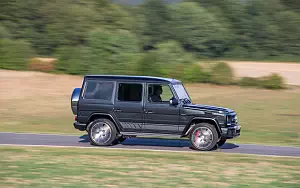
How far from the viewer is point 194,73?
3962cm

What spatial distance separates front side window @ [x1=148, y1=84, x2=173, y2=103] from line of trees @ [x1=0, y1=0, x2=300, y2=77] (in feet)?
77.5

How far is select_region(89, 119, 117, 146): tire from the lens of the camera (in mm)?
17016

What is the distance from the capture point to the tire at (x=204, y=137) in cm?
1653

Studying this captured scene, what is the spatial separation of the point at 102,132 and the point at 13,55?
2474 centimetres

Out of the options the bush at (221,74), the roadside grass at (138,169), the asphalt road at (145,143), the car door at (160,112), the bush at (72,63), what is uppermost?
the bush at (72,63)

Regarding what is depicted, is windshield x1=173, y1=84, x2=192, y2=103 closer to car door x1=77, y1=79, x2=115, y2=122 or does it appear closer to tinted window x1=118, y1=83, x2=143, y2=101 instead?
tinted window x1=118, y1=83, x2=143, y2=101

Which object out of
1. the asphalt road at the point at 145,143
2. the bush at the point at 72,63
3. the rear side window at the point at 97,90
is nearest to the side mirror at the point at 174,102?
the asphalt road at the point at 145,143

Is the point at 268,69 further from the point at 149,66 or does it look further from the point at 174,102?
the point at 174,102

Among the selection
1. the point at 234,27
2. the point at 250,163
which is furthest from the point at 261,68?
the point at 250,163

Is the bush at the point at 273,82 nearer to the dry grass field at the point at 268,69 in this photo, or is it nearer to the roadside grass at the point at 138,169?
the dry grass field at the point at 268,69

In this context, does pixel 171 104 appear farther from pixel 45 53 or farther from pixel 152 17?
pixel 152 17

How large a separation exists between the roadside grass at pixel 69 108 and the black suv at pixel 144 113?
11.4ft

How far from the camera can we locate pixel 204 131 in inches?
654

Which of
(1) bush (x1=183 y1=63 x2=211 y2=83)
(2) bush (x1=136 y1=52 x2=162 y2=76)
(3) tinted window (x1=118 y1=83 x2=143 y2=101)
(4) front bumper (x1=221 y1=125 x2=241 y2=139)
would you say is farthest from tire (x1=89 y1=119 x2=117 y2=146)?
(1) bush (x1=183 y1=63 x2=211 y2=83)
